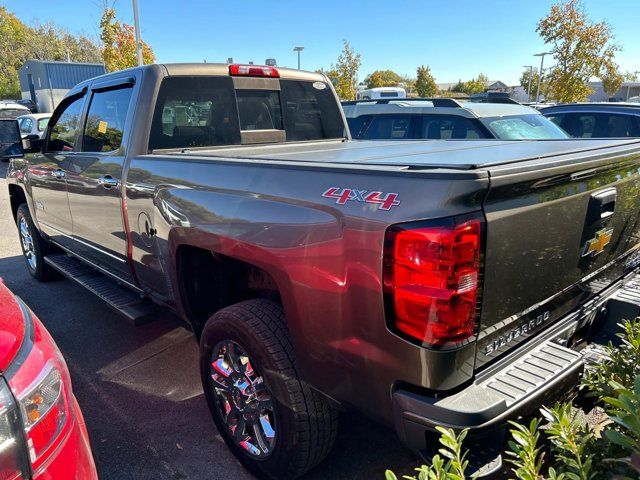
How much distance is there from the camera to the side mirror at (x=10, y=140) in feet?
15.6

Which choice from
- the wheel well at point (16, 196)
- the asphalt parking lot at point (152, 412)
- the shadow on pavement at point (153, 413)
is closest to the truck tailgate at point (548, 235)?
the asphalt parking lot at point (152, 412)

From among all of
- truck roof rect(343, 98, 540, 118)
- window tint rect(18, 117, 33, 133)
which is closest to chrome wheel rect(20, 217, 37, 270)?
truck roof rect(343, 98, 540, 118)

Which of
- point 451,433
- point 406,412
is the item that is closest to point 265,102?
point 406,412

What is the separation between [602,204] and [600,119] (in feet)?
23.2

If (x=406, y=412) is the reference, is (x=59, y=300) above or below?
below

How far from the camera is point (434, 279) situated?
1.66 meters

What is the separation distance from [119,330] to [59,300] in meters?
1.17

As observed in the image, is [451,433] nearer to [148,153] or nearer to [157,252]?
[157,252]

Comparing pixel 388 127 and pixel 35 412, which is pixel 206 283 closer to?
pixel 35 412

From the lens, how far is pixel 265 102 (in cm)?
400

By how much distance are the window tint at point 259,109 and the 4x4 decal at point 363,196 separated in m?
2.17

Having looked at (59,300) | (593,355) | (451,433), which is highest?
(451,433)

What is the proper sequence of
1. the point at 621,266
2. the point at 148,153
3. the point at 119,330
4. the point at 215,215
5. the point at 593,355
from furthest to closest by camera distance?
the point at 119,330 < the point at 148,153 < the point at 621,266 < the point at 215,215 < the point at 593,355

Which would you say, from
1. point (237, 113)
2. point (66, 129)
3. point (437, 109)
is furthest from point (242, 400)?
point (437, 109)
